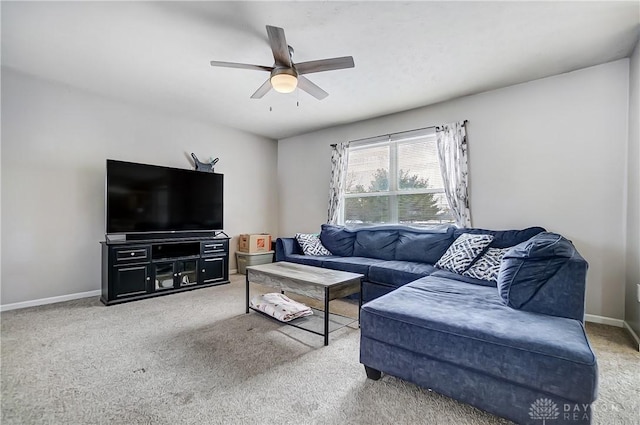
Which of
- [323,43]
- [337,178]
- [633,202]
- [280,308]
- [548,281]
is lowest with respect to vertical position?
[280,308]

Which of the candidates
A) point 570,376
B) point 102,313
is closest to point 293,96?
point 102,313

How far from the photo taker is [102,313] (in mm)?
3051

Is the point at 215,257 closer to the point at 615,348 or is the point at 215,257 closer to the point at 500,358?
the point at 500,358

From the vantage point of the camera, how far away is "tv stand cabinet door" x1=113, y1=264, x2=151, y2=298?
133 inches

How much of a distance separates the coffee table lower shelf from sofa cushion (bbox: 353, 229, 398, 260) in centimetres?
121

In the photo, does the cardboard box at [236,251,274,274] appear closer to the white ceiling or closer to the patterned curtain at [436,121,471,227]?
the white ceiling

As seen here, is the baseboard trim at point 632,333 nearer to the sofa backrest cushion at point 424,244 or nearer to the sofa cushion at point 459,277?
the sofa cushion at point 459,277

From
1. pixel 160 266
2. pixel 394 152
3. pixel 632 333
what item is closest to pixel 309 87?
pixel 394 152

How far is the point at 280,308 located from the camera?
283 centimetres

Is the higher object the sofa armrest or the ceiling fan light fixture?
the ceiling fan light fixture

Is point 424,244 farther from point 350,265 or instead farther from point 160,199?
point 160,199

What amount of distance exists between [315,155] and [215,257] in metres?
2.50

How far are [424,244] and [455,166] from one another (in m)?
1.10

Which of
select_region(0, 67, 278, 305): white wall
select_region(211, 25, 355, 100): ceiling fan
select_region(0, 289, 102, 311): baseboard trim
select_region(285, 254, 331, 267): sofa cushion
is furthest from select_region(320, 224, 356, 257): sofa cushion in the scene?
select_region(0, 289, 102, 311): baseboard trim
